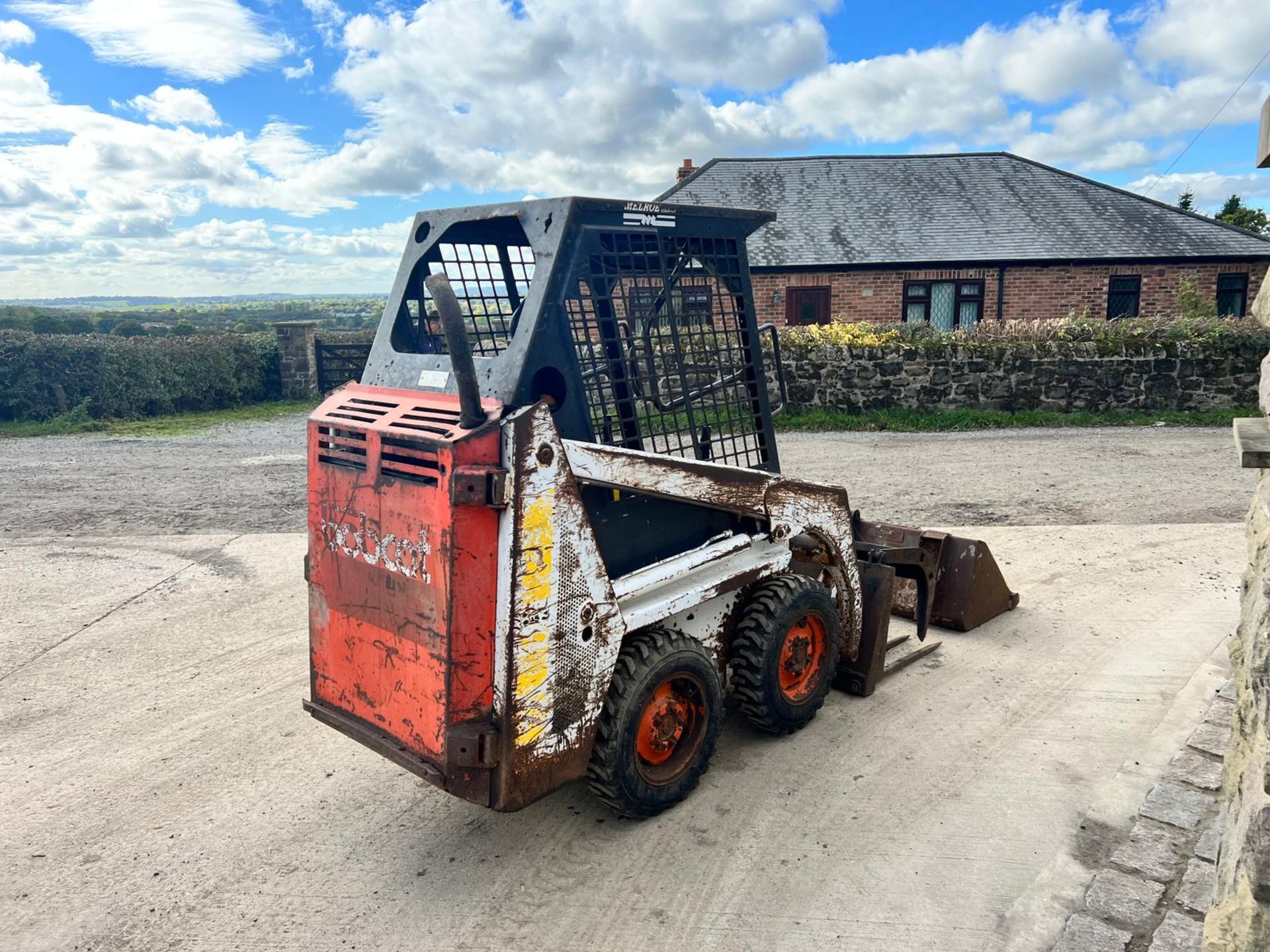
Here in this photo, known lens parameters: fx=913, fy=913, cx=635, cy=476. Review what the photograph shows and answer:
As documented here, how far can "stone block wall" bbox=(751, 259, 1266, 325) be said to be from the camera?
67.2 ft

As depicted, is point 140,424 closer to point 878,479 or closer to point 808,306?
point 878,479

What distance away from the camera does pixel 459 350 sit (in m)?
3.00

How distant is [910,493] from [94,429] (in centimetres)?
1341

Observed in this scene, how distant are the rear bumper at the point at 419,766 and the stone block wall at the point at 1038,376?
11.6 meters

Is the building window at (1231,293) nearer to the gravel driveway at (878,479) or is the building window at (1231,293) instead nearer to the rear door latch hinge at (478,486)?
the gravel driveway at (878,479)

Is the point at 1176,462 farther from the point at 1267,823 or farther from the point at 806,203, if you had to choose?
the point at 806,203

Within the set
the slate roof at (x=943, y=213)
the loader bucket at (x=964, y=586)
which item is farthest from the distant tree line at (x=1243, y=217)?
the loader bucket at (x=964, y=586)

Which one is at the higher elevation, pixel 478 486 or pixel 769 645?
pixel 478 486

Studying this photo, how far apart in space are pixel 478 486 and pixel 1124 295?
854 inches

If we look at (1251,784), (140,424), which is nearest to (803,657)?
(1251,784)

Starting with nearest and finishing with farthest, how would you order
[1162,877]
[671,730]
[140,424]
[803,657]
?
[1162,877]
[671,730]
[803,657]
[140,424]

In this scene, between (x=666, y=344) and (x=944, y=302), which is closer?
(x=666, y=344)

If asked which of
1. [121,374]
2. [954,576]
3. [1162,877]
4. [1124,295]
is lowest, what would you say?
[1162,877]

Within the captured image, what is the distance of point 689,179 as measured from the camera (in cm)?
2273
